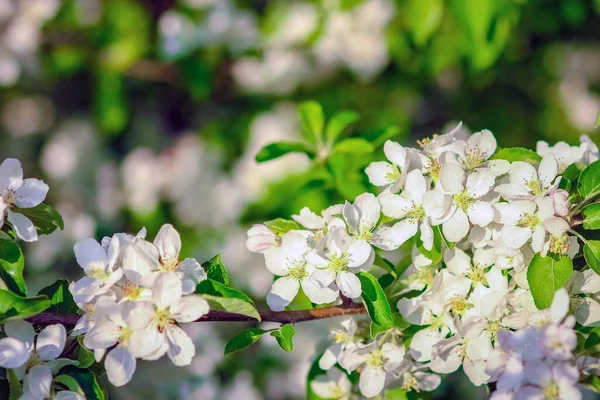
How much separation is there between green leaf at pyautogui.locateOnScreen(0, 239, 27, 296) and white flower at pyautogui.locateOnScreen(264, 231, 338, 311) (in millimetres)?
446

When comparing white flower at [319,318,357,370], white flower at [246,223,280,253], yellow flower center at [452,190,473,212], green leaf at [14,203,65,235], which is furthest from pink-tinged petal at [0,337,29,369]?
yellow flower center at [452,190,473,212]

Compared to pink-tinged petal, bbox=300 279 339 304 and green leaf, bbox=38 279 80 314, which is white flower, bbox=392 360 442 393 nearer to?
pink-tinged petal, bbox=300 279 339 304

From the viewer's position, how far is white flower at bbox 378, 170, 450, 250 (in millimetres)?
1280

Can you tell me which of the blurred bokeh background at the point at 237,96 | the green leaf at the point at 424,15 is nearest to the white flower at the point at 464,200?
the blurred bokeh background at the point at 237,96

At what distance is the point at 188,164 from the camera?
3.17 metres

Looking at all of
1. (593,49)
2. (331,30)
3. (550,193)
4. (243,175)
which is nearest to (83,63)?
(243,175)

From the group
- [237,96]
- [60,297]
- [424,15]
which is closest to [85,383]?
[60,297]

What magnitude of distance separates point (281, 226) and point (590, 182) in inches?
22.5

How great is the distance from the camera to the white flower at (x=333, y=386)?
5.06 feet

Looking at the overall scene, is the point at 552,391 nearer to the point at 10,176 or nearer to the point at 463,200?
the point at 463,200

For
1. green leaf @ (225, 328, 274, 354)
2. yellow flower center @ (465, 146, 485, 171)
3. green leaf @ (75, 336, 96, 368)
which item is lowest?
green leaf @ (75, 336, 96, 368)

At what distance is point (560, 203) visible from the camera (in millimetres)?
1210

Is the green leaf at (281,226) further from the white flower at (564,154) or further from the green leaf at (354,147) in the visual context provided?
the white flower at (564,154)

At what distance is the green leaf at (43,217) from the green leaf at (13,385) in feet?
0.90
